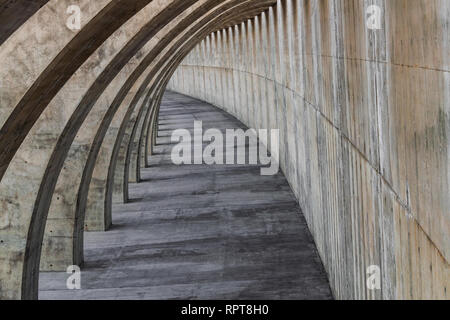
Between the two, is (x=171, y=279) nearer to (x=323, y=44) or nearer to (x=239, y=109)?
(x=323, y=44)

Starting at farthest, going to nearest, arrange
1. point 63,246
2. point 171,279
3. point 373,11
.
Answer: point 63,246 → point 171,279 → point 373,11

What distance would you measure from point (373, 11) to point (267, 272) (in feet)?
23.1

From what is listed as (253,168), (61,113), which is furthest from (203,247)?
(253,168)

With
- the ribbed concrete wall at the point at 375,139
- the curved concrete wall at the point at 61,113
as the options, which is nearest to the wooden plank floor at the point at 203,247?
the ribbed concrete wall at the point at 375,139

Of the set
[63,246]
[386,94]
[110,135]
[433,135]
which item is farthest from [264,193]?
[433,135]

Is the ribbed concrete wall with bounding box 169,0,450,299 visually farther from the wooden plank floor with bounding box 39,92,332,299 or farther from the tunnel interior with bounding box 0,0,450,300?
the wooden plank floor with bounding box 39,92,332,299

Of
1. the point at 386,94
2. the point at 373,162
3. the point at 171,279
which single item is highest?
the point at 386,94

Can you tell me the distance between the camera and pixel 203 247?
15.5m

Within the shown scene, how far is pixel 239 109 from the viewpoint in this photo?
3841 cm

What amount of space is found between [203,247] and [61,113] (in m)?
4.61

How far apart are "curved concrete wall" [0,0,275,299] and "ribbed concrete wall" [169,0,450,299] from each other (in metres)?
2.49

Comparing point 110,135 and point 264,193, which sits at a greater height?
point 110,135

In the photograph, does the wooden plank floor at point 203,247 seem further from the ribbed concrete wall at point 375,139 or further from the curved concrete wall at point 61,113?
the curved concrete wall at point 61,113
